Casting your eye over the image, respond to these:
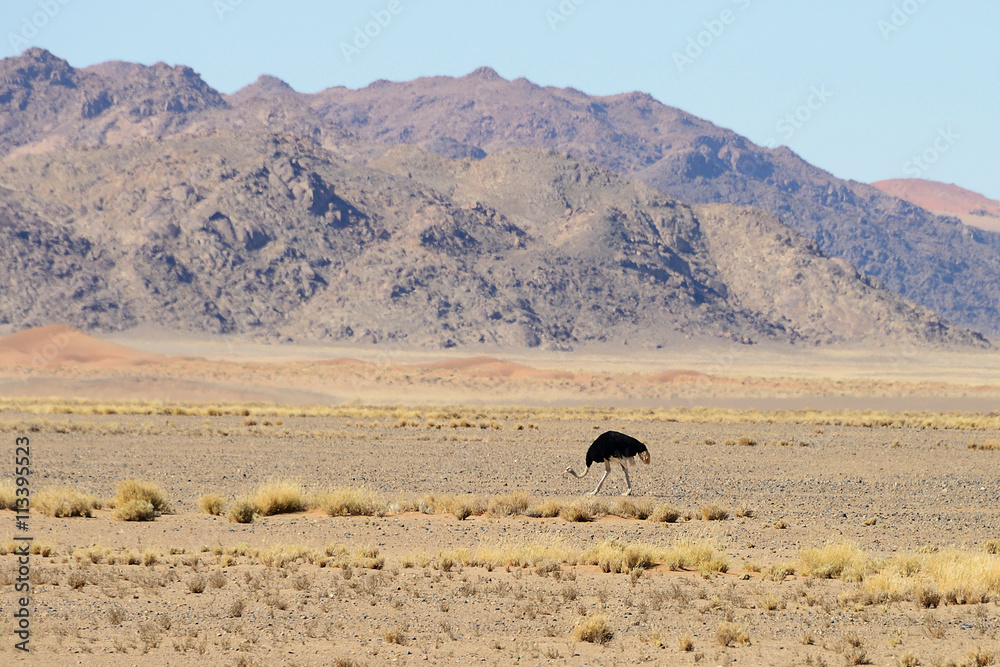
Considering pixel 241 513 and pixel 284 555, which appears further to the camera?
pixel 241 513

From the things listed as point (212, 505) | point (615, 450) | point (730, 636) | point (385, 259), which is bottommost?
point (212, 505)

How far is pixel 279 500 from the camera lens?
1912cm

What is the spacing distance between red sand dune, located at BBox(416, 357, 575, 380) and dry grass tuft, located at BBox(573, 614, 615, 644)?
235ft

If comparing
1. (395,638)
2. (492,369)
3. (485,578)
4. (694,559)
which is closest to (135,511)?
(485,578)

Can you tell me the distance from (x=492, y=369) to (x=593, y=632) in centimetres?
7662

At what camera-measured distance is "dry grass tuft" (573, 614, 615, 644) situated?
10.6m

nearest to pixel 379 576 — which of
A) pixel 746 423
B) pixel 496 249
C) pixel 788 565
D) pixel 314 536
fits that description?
pixel 314 536

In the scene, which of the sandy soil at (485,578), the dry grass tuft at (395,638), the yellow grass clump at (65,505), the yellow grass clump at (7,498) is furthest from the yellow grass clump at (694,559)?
the yellow grass clump at (7,498)

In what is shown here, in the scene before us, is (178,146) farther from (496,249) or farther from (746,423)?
(746,423)

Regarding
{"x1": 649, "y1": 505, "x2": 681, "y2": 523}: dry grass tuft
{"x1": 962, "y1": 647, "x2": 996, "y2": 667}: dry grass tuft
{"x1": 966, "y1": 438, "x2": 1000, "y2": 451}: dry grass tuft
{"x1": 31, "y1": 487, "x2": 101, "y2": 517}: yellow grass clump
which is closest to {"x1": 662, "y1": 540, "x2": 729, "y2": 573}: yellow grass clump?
{"x1": 649, "y1": 505, "x2": 681, "y2": 523}: dry grass tuft

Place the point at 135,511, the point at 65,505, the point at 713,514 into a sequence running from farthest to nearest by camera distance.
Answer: the point at 713,514, the point at 65,505, the point at 135,511

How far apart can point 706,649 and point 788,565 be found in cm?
390

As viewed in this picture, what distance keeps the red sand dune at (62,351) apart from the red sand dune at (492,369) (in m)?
22.7

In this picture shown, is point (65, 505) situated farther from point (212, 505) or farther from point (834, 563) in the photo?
point (834, 563)
